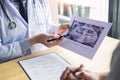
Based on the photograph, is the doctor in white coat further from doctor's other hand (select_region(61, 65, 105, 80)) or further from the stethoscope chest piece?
doctor's other hand (select_region(61, 65, 105, 80))

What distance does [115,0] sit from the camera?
1.32 meters

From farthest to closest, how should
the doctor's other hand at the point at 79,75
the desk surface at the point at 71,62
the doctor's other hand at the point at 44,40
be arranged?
the doctor's other hand at the point at 44,40
the desk surface at the point at 71,62
the doctor's other hand at the point at 79,75

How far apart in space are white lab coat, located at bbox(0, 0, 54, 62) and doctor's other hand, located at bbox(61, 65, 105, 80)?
391 millimetres

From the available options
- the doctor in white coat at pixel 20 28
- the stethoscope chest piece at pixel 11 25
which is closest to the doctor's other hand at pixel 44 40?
the doctor in white coat at pixel 20 28

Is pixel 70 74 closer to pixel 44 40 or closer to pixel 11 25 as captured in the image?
pixel 44 40

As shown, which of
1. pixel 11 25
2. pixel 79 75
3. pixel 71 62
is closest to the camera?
pixel 79 75

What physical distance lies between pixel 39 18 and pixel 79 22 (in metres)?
0.41

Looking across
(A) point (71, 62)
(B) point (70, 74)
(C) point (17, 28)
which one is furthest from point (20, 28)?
(B) point (70, 74)

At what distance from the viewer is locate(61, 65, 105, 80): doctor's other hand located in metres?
0.75

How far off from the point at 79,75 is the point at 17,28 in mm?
546

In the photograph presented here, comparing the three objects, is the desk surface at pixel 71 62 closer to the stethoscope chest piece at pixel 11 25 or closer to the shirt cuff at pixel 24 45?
the shirt cuff at pixel 24 45

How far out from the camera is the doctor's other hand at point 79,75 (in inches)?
29.6

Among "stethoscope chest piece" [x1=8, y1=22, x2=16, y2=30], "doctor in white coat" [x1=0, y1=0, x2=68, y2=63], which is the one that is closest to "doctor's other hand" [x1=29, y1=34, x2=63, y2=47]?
"doctor in white coat" [x1=0, y1=0, x2=68, y2=63]

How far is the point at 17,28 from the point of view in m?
1.14
